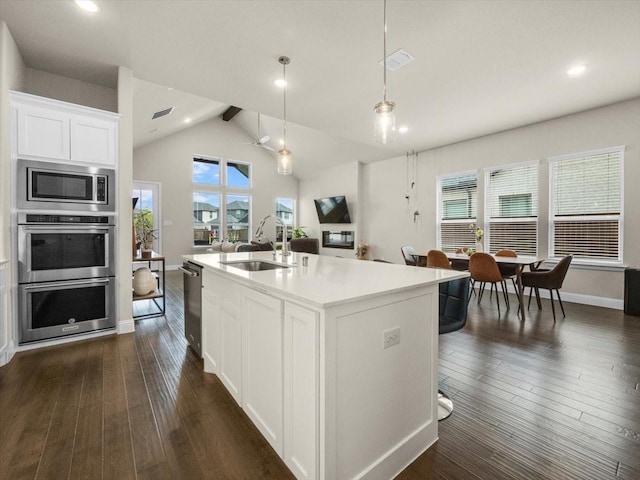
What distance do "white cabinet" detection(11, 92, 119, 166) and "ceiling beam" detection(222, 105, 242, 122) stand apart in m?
5.71

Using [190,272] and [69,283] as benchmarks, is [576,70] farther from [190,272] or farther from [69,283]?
[69,283]

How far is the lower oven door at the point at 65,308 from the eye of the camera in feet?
8.75

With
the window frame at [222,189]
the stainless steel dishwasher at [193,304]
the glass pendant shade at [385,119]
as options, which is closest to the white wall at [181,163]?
the window frame at [222,189]

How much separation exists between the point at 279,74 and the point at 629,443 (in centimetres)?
412

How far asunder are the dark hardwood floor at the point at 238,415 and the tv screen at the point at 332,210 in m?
5.84

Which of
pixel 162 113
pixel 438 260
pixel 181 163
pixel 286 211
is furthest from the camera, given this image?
pixel 286 211

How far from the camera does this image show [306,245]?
31.0 feet

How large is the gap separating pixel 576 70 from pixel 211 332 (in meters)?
4.65

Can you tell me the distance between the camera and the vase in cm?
351

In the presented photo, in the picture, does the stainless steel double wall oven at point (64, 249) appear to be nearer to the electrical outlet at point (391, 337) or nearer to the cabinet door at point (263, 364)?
the cabinet door at point (263, 364)

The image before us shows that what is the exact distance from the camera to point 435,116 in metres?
4.63

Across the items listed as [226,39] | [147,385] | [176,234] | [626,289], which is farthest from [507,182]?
[176,234]

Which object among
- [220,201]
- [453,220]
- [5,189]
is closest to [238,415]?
[5,189]

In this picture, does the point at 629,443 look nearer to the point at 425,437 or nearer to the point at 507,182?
the point at 425,437
